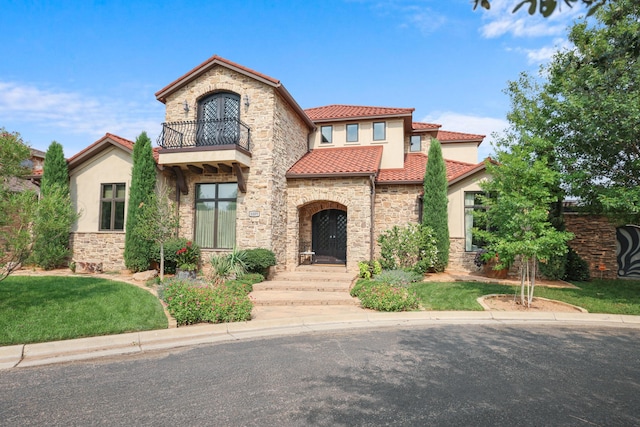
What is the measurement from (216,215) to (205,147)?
109 inches

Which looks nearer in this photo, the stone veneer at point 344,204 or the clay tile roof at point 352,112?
the stone veneer at point 344,204

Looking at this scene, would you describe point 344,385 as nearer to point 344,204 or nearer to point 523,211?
point 523,211

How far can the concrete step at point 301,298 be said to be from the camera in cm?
980

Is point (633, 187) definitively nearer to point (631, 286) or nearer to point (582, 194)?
point (582, 194)

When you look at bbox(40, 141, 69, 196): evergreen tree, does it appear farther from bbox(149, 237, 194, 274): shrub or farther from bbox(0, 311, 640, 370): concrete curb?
bbox(0, 311, 640, 370): concrete curb

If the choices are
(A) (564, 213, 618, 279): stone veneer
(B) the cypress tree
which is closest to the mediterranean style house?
(B) the cypress tree

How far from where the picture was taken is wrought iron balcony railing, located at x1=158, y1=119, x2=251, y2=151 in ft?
44.2

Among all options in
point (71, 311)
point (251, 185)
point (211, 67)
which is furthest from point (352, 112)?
point (71, 311)

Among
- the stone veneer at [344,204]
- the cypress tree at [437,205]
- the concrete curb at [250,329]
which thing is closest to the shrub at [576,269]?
the cypress tree at [437,205]

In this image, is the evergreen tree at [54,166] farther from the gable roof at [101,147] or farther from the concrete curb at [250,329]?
the concrete curb at [250,329]

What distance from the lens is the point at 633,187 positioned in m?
9.98

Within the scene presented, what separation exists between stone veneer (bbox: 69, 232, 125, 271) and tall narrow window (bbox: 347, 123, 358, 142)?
11.0 metres

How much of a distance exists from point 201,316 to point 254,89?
9.21 meters

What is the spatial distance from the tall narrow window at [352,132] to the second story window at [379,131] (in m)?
0.89
